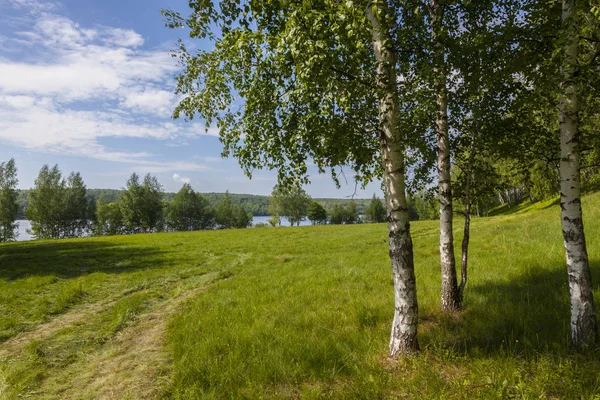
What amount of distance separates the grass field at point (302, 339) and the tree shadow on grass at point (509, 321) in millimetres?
33

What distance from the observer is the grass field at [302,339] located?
474cm

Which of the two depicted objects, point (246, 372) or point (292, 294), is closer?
point (246, 372)

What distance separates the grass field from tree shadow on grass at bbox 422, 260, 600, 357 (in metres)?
0.03

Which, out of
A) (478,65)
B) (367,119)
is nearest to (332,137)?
(367,119)

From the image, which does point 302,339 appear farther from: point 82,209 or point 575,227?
point 82,209

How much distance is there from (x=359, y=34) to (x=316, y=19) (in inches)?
23.8

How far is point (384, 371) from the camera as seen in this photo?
503 centimetres

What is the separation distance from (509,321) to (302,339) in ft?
13.9

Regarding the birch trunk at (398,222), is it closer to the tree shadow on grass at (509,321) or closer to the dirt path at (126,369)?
the tree shadow on grass at (509,321)

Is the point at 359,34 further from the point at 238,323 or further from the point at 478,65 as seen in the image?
the point at 238,323

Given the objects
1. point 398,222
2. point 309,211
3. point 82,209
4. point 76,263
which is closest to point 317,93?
point 398,222

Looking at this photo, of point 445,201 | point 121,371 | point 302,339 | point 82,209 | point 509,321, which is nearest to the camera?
point 121,371

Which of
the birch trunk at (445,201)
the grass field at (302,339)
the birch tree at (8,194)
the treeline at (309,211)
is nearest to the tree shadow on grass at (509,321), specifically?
the grass field at (302,339)

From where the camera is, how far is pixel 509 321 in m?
6.43
